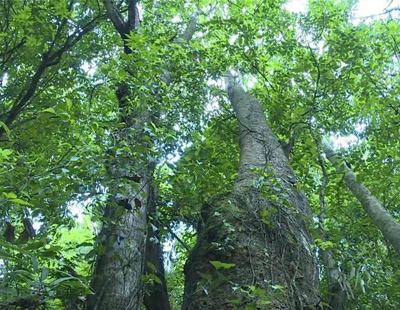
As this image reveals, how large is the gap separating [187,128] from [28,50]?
340 cm

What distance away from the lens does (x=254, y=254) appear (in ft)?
8.03

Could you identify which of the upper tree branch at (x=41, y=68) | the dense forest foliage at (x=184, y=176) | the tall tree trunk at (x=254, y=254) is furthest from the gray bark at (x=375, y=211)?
the upper tree branch at (x=41, y=68)

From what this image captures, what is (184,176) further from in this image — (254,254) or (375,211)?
(375,211)

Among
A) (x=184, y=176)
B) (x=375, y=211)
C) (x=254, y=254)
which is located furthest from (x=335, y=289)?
(x=375, y=211)

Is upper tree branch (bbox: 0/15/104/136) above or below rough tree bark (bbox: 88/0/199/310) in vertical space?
above

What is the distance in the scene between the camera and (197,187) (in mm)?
3676

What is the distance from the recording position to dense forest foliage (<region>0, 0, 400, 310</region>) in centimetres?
241

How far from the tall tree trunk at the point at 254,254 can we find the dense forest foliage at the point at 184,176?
12mm

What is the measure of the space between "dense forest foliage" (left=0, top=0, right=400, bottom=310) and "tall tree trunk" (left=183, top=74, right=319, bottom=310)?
0.01m

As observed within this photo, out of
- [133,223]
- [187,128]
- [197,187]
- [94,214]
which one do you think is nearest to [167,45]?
[187,128]

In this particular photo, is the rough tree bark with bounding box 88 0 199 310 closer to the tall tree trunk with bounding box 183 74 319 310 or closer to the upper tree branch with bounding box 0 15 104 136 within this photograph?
the tall tree trunk with bounding box 183 74 319 310

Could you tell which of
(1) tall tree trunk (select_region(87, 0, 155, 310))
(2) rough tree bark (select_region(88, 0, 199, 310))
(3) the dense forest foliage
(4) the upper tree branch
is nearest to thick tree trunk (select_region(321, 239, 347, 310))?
(3) the dense forest foliage

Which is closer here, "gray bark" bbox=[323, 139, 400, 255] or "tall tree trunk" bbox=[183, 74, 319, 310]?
"tall tree trunk" bbox=[183, 74, 319, 310]

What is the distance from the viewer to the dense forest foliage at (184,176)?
2406mm
